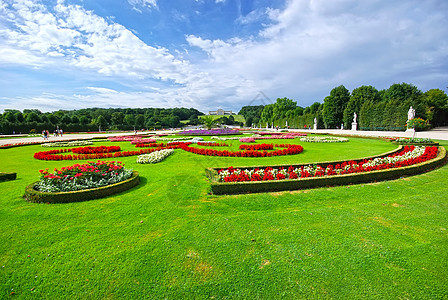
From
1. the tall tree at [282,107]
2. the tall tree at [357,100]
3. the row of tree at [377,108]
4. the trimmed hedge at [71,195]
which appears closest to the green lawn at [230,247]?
the trimmed hedge at [71,195]

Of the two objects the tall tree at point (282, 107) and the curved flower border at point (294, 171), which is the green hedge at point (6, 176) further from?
the tall tree at point (282, 107)

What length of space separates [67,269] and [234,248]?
2.37 metres

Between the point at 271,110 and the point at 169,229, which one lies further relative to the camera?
the point at 271,110

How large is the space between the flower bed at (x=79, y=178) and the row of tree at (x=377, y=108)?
38130 millimetres

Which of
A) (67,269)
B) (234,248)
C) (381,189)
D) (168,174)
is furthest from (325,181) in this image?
(67,269)

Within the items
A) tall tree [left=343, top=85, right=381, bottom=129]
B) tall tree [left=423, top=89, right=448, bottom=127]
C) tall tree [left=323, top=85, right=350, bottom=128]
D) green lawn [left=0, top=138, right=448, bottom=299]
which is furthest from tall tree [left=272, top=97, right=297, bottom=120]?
green lawn [left=0, top=138, right=448, bottom=299]

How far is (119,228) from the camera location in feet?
12.8

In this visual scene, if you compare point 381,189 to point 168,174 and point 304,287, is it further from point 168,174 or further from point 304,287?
point 168,174

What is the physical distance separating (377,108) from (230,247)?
4229 centimetres

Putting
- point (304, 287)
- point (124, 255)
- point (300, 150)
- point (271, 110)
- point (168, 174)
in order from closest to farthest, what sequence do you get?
point (304, 287) → point (124, 255) → point (168, 174) → point (300, 150) → point (271, 110)

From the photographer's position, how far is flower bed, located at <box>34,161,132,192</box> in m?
5.42

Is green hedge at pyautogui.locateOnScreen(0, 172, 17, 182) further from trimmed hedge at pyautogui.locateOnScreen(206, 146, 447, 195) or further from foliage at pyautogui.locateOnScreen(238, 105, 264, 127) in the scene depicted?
foliage at pyautogui.locateOnScreen(238, 105, 264, 127)

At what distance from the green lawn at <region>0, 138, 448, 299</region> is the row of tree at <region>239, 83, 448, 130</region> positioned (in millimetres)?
35113

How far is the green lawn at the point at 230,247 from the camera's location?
251cm
